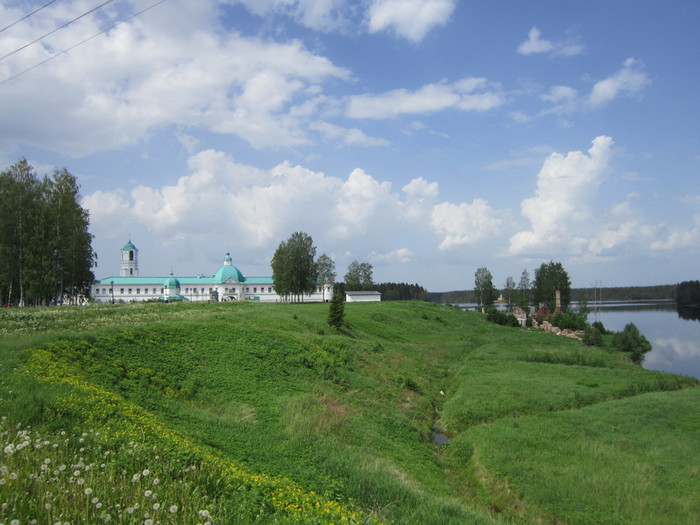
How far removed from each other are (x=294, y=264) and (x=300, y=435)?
6346cm

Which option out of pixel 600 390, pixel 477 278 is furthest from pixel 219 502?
pixel 477 278

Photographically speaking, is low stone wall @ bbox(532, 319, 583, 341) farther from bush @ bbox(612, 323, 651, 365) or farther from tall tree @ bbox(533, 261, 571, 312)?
tall tree @ bbox(533, 261, 571, 312)

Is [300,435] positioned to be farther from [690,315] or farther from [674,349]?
[690,315]

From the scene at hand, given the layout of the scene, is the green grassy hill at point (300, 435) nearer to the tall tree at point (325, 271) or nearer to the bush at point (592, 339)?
the bush at point (592, 339)

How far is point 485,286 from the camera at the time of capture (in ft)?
360

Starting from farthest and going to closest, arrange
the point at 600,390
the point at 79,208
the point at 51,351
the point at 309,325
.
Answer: the point at 79,208
the point at 309,325
the point at 600,390
the point at 51,351

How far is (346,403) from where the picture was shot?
18375 millimetres

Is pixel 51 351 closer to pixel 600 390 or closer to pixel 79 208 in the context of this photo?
pixel 600 390

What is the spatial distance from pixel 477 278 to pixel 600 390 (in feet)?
299

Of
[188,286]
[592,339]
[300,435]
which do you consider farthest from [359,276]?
[300,435]

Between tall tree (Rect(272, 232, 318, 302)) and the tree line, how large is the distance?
35713mm

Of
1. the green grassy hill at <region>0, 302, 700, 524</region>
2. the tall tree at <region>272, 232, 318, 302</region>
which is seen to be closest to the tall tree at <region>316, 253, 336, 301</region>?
the tall tree at <region>272, 232, 318, 302</region>

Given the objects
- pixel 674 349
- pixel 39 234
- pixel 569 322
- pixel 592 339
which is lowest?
pixel 674 349

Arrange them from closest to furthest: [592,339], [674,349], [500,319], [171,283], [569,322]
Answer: [674,349] < [592,339] < [569,322] < [500,319] < [171,283]
